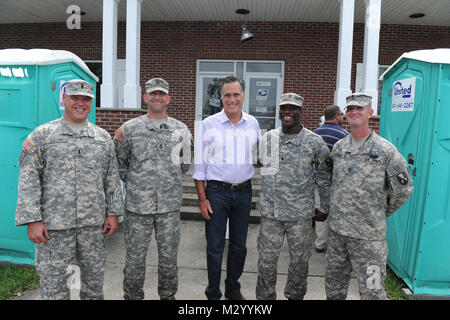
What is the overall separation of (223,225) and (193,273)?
3.60 ft

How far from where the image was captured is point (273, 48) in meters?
7.65

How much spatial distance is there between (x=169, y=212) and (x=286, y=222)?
91 cm

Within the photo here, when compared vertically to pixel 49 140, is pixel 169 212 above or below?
below

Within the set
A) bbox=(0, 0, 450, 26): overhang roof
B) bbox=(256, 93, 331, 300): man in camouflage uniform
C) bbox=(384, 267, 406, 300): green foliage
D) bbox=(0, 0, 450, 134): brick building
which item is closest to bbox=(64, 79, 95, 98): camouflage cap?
bbox=(256, 93, 331, 300): man in camouflage uniform

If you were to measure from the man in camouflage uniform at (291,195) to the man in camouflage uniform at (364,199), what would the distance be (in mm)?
199

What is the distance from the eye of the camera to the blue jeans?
102 inches

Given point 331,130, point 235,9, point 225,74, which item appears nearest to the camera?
point 331,130

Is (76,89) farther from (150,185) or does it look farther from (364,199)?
(364,199)

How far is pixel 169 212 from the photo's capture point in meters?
2.53

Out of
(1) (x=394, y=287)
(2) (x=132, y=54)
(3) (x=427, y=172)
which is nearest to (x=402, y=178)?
(3) (x=427, y=172)

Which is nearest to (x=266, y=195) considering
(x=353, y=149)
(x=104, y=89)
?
(x=353, y=149)

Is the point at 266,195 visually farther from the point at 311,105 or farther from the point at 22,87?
the point at 311,105

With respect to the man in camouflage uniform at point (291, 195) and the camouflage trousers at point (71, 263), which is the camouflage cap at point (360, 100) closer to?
the man in camouflage uniform at point (291, 195)

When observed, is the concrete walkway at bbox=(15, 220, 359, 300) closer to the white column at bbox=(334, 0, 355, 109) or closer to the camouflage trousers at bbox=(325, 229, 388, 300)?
the camouflage trousers at bbox=(325, 229, 388, 300)
